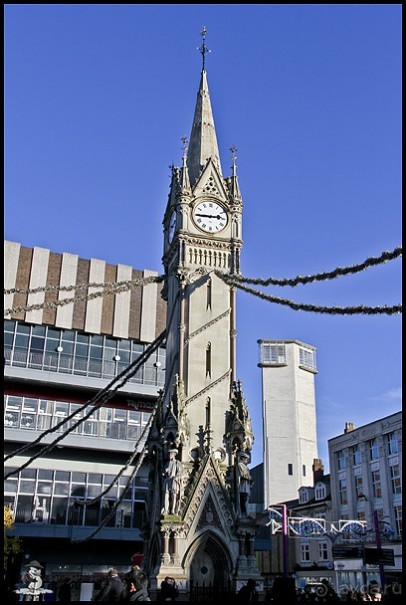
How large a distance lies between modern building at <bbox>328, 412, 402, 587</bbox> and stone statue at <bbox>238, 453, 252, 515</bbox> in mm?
24624

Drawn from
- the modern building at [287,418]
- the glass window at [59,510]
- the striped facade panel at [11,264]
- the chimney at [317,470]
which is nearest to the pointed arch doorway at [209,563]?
the glass window at [59,510]

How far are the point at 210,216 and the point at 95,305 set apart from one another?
931 inches

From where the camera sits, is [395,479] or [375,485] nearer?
[395,479]

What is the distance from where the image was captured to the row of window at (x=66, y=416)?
163 feet

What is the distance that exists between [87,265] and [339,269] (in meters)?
39.3

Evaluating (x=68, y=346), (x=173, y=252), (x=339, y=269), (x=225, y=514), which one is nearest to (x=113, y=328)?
(x=68, y=346)

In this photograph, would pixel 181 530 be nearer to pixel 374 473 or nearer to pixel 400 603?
pixel 400 603

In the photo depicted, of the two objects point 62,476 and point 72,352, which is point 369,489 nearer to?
point 62,476

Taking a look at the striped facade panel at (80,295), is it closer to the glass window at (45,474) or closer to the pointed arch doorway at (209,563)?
the glass window at (45,474)

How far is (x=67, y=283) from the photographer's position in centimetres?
5356

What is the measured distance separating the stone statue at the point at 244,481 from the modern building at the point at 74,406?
67.0 feet

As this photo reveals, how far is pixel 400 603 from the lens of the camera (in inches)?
388

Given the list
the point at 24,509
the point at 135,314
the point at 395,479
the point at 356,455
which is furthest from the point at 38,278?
the point at 395,479

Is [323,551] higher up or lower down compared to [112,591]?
lower down
